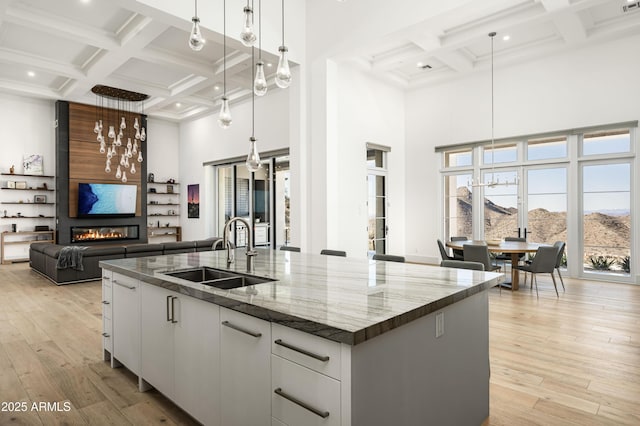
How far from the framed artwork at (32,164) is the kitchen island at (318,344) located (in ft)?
28.4

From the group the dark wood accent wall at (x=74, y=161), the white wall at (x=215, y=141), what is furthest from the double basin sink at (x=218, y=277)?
the dark wood accent wall at (x=74, y=161)

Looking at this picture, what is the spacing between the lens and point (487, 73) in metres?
7.55

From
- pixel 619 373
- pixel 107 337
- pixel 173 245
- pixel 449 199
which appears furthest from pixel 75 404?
pixel 449 199

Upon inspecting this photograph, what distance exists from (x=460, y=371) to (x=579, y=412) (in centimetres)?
106

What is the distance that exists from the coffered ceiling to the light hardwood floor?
12.1ft

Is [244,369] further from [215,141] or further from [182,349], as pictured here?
[215,141]

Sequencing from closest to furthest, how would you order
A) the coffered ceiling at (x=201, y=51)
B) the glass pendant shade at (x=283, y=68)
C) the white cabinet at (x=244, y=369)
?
the white cabinet at (x=244, y=369) < the glass pendant shade at (x=283, y=68) < the coffered ceiling at (x=201, y=51)

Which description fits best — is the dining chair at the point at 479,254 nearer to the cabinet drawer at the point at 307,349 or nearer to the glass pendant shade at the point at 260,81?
the glass pendant shade at the point at 260,81

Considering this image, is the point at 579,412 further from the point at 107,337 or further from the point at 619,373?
the point at 107,337

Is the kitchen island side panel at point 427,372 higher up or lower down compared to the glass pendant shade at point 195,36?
lower down

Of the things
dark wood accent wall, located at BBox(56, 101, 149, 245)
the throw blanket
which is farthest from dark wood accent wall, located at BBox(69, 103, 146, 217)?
the throw blanket

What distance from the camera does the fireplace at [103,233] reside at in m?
9.35

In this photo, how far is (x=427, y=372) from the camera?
5.52 ft

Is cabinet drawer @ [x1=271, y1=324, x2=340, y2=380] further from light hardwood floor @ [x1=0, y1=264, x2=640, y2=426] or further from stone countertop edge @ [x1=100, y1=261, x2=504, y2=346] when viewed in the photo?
light hardwood floor @ [x1=0, y1=264, x2=640, y2=426]
